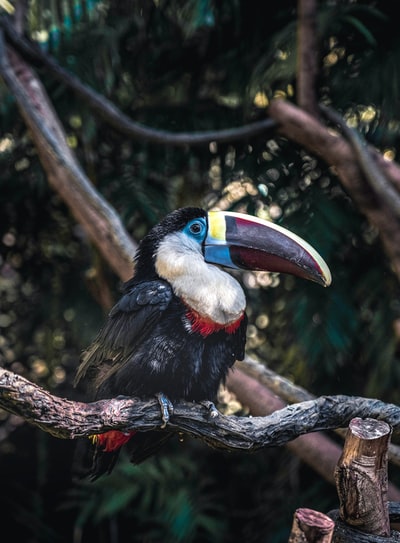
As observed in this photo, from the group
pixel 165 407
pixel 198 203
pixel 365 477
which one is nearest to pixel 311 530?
pixel 365 477

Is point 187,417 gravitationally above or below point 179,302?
below

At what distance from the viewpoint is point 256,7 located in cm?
248

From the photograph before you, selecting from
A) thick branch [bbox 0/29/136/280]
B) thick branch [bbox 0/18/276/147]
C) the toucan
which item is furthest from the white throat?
thick branch [bbox 0/18/276/147]

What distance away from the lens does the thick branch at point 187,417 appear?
36.7 inches

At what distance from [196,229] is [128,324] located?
0.58 feet

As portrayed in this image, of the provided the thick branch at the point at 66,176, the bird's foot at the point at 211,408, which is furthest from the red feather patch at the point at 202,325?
the thick branch at the point at 66,176

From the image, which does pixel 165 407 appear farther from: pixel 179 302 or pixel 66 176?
pixel 66 176

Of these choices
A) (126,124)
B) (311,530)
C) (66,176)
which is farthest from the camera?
(126,124)

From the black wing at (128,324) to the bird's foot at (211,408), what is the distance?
0.14 metres

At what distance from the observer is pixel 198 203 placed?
7.14 feet

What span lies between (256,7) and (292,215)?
0.86 meters

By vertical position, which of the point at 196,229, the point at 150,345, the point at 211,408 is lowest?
the point at 211,408

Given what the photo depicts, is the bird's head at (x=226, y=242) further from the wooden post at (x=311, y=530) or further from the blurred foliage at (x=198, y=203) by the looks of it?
the blurred foliage at (x=198, y=203)

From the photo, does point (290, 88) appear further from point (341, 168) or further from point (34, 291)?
point (34, 291)
